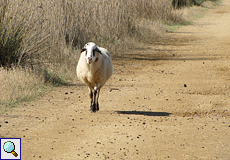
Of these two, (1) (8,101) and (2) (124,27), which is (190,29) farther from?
(1) (8,101)

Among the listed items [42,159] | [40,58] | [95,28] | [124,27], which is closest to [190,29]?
[124,27]

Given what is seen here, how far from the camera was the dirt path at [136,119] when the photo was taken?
4766 millimetres

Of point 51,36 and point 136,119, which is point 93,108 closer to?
point 136,119

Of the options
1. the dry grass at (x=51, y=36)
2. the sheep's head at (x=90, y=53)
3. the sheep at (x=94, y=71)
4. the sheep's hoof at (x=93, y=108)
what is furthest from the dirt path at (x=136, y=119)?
the sheep's head at (x=90, y=53)

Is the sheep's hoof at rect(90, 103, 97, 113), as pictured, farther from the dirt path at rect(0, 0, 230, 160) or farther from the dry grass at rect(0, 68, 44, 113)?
the dry grass at rect(0, 68, 44, 113)

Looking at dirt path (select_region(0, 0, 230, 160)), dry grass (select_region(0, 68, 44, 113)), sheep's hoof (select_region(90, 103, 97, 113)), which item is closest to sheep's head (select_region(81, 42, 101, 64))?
sheep's hoof (select_region(90, 103, 97, 113))

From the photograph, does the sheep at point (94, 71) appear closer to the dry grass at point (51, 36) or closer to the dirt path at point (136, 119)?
the dirt path at point (136, 119)

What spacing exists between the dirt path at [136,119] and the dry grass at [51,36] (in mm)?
597

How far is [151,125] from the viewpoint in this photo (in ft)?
19.3

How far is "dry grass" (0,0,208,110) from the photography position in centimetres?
779

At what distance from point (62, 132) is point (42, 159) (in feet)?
3.54

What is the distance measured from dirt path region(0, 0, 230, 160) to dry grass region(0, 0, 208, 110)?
60cm

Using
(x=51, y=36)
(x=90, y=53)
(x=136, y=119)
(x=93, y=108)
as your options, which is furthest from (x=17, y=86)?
(x=51, y=36)

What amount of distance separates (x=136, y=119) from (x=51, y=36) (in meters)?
4.63
